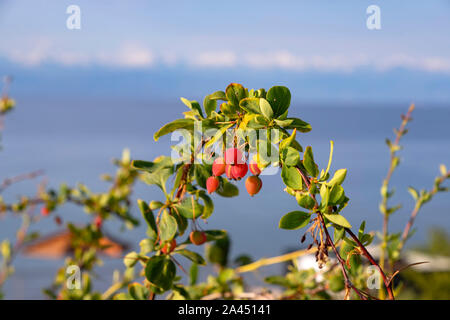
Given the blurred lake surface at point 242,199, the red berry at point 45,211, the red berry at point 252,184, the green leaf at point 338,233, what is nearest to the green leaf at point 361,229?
the green leaf at point 338,233

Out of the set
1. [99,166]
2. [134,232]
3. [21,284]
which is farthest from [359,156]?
[21,284]

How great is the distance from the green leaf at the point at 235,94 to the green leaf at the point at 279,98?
0.04m

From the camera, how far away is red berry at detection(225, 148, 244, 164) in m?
0.49

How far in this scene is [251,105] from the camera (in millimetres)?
482

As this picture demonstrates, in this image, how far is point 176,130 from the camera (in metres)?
0.55

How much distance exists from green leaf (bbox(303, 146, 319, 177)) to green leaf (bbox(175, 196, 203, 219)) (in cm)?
18

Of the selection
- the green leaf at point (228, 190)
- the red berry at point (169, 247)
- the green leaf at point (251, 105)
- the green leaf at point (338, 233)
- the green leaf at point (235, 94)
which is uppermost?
the green leaf at point (235, 94)

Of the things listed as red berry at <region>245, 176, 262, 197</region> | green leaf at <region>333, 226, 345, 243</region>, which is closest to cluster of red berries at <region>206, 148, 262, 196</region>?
red berry at <region>245, 176, 262, 197</region>

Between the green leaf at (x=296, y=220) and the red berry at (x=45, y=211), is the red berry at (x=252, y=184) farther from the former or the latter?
the red berry at (x=45, y=211)

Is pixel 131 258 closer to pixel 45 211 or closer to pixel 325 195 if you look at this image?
pixel 325 195

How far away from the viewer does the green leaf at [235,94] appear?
50 cm

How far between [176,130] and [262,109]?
0.43 ft

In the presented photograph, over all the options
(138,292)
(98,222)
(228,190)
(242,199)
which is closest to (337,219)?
(228,190)

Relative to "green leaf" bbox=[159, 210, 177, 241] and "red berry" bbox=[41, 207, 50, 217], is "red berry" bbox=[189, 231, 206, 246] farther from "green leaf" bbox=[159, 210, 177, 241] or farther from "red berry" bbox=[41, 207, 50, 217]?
"red berry" bbox=[41, 207, 50, 217]
